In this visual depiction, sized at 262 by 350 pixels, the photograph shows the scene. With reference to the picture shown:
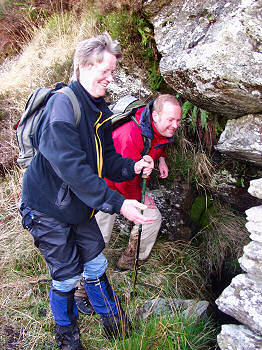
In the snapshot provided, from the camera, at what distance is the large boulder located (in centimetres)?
288

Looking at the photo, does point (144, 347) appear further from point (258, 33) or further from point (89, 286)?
point (258, 33)

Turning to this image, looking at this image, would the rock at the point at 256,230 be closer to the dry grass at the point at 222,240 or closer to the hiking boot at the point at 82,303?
the hiking boot at the point at 82,303

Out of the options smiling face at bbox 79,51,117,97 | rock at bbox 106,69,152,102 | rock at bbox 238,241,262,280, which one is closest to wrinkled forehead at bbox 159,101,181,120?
smiling face at bbox 79,51,117,97

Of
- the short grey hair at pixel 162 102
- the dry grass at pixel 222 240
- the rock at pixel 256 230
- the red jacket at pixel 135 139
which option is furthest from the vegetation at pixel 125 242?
the rock at pixel 256 230

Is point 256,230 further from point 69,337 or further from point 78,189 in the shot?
point 69,337

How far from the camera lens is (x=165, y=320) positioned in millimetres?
3045

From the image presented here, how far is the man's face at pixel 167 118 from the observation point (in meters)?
3.55

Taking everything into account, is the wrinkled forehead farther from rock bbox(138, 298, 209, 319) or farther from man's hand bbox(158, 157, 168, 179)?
rock bbox(138, 298, 209, 319)

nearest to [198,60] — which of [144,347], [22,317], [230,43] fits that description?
[230,43]

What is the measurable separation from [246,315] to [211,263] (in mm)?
2227

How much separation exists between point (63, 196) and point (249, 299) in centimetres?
171

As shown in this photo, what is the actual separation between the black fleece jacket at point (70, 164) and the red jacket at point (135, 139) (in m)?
0.55

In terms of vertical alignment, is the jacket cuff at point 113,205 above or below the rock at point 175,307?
above

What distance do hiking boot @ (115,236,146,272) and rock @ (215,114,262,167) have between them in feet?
5.63
